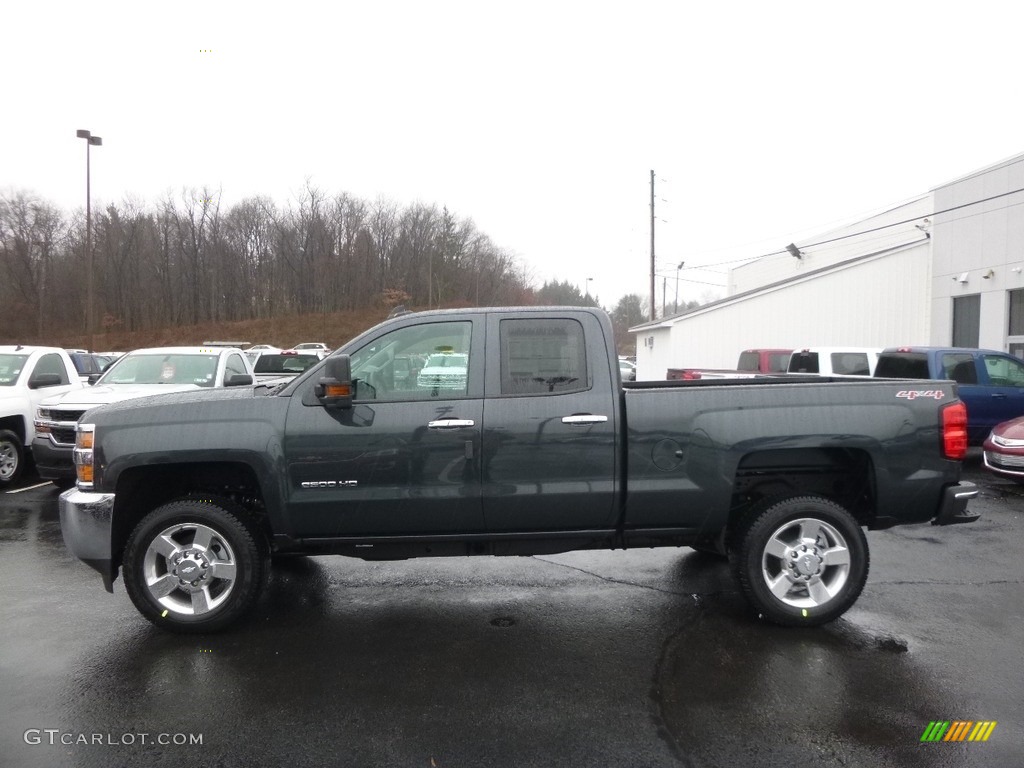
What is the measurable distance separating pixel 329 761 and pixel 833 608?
3.22m

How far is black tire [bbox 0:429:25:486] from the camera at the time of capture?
9984 millimetres

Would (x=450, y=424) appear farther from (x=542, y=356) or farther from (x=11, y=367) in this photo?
(x=11, y=367)

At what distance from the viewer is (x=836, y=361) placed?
15.0 meters

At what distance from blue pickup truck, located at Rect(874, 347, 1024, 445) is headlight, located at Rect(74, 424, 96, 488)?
463 inches

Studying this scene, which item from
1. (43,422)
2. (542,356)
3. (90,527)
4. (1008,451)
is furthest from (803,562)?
(43,422)

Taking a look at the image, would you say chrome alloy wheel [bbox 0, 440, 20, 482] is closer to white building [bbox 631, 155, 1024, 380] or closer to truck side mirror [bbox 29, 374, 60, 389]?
truck side mirror [bbox 29, 374, 60, 389]

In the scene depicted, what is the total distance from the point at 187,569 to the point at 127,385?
6.05 m

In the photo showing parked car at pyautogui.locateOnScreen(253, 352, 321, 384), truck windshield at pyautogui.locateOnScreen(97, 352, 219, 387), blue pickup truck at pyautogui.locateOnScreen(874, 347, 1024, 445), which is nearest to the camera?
truck windshield at pyautogui.locateOnScreen(97, 352, 219, 387)

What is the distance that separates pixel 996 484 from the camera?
10.2 meters

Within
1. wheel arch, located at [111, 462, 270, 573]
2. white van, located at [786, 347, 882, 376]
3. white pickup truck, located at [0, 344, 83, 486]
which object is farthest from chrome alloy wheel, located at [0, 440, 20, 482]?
white van, located at [786, 347, 882, 376]

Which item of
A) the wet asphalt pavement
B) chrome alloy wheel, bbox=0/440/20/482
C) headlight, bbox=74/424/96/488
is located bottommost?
the wet asphalt pavement

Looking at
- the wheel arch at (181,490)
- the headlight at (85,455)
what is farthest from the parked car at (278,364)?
the headlight at (85,455)

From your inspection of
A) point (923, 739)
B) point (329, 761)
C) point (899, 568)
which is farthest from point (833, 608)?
point (329, 761)

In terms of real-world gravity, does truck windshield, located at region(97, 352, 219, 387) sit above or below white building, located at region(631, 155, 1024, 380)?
below
